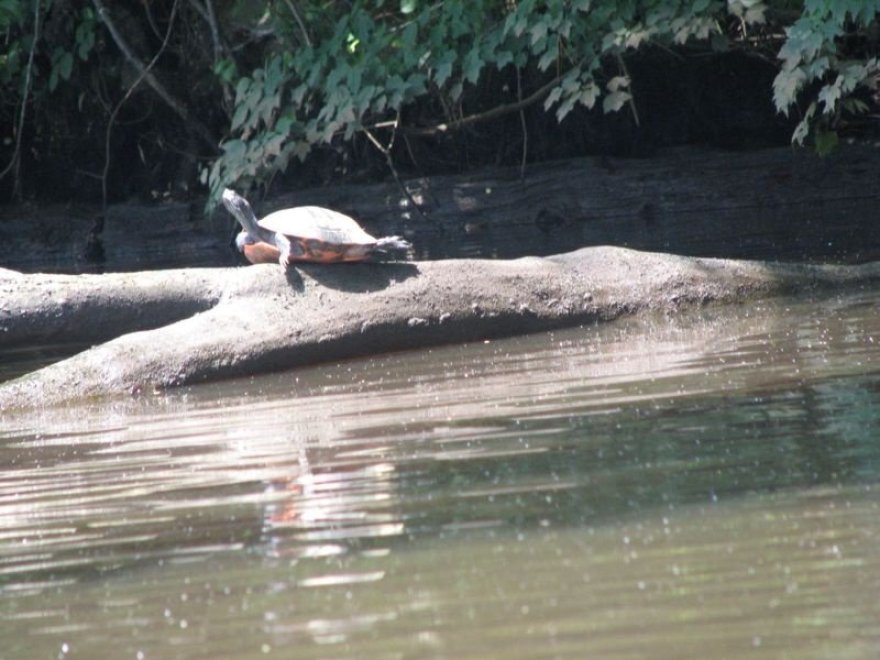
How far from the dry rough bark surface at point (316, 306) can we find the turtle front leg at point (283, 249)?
46 millimetres

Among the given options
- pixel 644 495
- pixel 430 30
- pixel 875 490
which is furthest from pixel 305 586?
pixel 430 30

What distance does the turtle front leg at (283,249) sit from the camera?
6.84 metres

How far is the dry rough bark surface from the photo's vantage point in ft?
20.5

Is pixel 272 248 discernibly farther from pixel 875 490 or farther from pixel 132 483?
pixel 875 490

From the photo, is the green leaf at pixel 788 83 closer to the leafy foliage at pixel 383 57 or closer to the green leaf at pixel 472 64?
the leafy foliage at pixel 383 57

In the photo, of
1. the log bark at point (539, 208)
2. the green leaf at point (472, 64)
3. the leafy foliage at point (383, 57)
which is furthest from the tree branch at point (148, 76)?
the green leaf at point (472, 64)

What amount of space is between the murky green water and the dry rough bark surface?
0.80 meters

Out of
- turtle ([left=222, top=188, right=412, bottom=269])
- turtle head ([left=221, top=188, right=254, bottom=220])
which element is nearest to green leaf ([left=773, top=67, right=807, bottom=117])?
turtle ([left=222, top=188, right=412, bottom=269])

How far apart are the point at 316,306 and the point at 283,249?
0.43m

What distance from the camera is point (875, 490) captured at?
3.01 meters

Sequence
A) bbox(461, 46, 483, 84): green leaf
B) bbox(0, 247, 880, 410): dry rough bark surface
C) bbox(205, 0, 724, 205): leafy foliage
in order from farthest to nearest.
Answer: bbox(461, 46, 483, 84): green leaf
bbox(205, 0, 724, 205): leafy foliage
bbox(0, 247, 880, 410): dry rough bark surface

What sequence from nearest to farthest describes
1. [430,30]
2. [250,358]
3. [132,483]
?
1. [132,483]
2. [250,358]
3. [430,30]

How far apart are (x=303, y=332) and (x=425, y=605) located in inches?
160

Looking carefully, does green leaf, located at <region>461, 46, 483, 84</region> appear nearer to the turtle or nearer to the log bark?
the log bark
